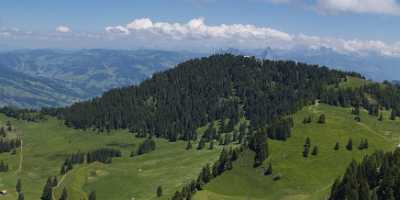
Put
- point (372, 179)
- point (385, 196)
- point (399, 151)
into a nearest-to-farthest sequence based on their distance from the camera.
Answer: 1. point (385, 196)
2. point (372, 179)
3. point (399, 151)

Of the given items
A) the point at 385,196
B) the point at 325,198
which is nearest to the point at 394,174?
the point at 385,196

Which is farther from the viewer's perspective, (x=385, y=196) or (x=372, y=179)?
(x=372, y=179)

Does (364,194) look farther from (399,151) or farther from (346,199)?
(399,151)

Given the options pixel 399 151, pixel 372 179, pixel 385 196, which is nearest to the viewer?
pixel 385 196

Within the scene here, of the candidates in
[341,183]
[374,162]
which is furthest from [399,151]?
[341,183]

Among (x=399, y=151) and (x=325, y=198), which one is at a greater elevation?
(x=399, y=151)

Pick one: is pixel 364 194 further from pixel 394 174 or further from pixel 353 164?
pixel 353 164
